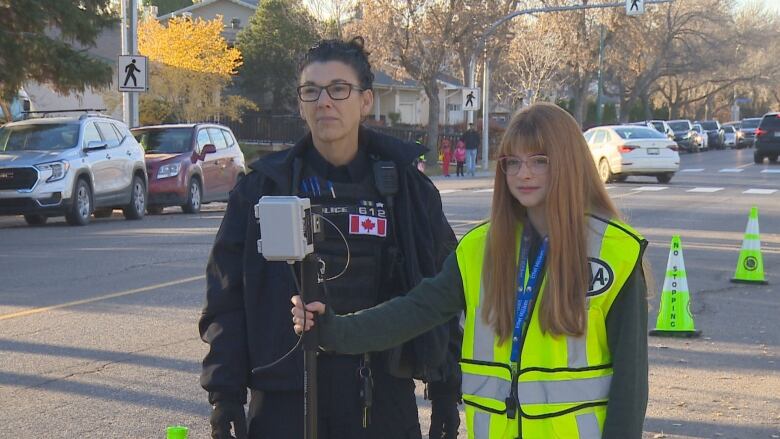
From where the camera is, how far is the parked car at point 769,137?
4291cm

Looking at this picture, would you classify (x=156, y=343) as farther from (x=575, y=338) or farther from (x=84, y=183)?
(x=84, y=183)

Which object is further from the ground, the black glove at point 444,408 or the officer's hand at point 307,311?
the officer's hand at point 307,311

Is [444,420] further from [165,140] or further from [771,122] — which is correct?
[771,122]

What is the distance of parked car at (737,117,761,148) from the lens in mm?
70375

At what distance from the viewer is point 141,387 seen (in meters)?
6.98

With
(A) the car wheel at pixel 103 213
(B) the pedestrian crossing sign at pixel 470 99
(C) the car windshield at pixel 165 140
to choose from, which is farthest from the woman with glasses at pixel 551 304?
(B) the pedestrian crossing sign at pixel 470 99

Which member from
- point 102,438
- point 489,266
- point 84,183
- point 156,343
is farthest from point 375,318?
point 84,183

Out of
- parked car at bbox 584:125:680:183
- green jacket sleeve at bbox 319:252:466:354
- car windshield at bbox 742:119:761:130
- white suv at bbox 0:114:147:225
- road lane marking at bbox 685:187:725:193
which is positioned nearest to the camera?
green jacket sleeve at bbox 319:252:466:354

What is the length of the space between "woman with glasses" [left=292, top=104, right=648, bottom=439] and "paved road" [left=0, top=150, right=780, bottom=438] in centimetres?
190

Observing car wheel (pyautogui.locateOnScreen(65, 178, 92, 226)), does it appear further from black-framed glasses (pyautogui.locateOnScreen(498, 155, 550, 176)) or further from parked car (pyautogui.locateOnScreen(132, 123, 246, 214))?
black-framed glasses (pyautogui.locateOnScreen(498, 155, 550, 176))

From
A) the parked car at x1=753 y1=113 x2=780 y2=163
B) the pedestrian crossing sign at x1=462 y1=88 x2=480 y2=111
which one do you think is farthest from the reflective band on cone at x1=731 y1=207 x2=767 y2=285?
the parked car at x1=753 y1=113 x2=780 y2=163

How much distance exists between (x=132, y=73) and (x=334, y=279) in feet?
69.4

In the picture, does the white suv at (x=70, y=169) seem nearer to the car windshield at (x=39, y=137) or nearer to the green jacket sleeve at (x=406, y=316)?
the car windshield at (x=39, y=137)

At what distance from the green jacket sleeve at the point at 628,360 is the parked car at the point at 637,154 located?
27.0 metres
